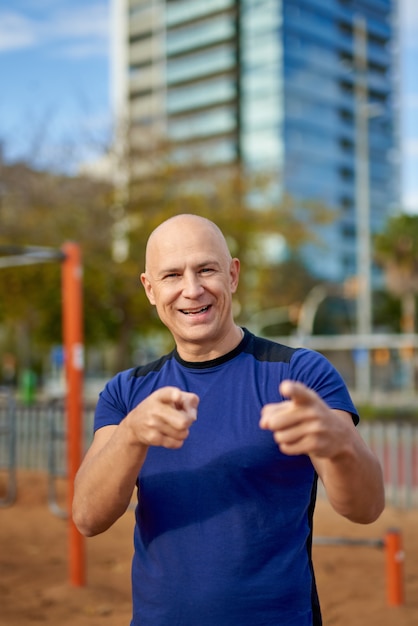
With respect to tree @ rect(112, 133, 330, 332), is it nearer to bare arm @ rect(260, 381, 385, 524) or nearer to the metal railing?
the metal railing

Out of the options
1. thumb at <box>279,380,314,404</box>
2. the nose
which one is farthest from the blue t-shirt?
thumb at <box>279,380,314,404</box>

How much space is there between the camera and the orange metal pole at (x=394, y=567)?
5.74 metres

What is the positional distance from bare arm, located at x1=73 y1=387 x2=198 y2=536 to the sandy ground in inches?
153

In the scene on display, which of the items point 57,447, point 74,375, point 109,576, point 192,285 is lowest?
point 109,576

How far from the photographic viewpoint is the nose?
6.33ft

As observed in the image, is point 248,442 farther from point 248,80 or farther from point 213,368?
point 248,80

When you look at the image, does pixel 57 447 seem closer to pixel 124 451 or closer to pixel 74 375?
pixel 74 375

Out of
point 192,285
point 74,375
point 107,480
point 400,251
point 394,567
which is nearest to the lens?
point 107,480

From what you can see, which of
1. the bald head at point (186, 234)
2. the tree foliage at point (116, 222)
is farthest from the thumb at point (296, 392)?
the tree foliage at point (116, 222)

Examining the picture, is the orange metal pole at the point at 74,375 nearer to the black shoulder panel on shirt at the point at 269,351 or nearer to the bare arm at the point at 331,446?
the black shoulder panel on shirt at the point at 269,351

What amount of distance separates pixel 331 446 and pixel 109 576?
5.57m

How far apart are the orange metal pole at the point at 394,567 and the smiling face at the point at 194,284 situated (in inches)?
164

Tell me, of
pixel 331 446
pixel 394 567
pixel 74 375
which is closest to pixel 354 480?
pixel 331 446

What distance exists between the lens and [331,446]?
153 centimetres
